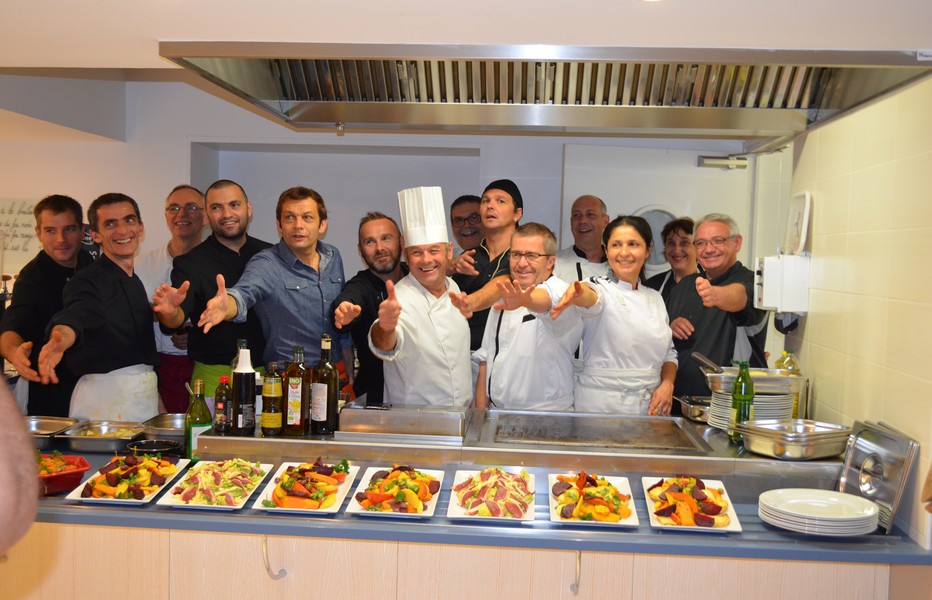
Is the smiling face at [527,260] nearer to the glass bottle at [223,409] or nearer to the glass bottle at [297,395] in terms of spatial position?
the glass bottle at [297,395]

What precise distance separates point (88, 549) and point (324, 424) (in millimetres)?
766

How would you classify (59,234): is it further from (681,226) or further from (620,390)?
(681,226)

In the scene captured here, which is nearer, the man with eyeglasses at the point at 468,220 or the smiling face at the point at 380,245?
the smiling face at the point at 380,245

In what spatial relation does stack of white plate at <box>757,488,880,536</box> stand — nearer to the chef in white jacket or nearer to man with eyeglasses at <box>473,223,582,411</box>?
man with eyeglasses at <box>473,223,582,411</box>

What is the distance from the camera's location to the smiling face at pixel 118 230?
3.30 m

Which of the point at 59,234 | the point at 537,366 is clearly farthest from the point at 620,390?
the point at 59,234

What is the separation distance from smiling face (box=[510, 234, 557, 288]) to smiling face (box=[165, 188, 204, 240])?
6.02 ft

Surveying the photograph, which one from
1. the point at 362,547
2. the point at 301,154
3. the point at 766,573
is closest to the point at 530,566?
the point at 362,547

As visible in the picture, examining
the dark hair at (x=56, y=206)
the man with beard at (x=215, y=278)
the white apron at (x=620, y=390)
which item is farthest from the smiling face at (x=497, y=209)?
the dark hair at (x=56, y=206)

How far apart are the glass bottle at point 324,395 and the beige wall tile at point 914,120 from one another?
1.84m

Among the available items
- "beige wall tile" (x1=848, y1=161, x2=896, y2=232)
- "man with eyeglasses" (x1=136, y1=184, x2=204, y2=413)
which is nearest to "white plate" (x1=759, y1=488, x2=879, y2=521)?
"beige wall tile" (x1=848, y1=161, x2=896, y2=232)

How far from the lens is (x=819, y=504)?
89.8 inches

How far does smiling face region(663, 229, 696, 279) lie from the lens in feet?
13.4

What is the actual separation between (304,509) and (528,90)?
152 cm
